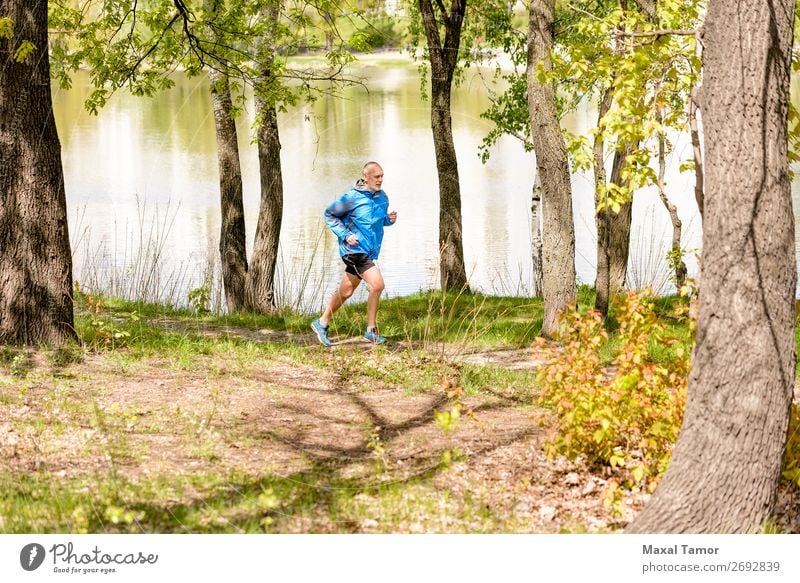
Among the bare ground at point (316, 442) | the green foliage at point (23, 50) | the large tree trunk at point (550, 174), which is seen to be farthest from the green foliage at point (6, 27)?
the large tree trunk at point (550, 174)

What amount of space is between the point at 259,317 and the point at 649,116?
688 cm

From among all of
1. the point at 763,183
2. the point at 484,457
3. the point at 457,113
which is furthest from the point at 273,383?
the point at 457,113

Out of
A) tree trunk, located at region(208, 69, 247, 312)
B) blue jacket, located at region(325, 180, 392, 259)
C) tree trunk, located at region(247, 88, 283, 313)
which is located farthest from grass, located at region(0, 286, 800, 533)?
tree trunk, located at region(208, 69, 247, 312)

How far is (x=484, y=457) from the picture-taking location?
634 centimetres

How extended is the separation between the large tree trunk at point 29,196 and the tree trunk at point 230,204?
15.5 feet

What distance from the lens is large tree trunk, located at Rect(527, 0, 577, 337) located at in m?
10.0

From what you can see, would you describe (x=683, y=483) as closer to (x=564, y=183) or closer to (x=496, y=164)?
(x=564, y=183)

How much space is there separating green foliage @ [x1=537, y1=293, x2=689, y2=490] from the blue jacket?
3.48m

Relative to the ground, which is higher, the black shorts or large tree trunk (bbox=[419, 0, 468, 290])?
large tree trunk (bbox=[419, 0, 468, 290])

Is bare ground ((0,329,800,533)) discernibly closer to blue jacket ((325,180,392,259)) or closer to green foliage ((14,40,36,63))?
blue jacket ((325,180,392,259))
